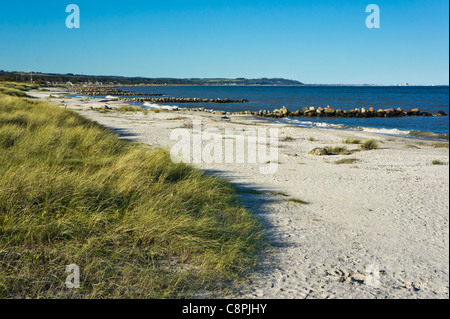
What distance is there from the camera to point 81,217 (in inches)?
174

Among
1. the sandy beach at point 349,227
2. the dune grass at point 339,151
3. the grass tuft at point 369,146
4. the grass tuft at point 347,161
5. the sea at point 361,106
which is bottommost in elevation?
the sandy beach at point 349,227

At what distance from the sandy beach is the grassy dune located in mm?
539

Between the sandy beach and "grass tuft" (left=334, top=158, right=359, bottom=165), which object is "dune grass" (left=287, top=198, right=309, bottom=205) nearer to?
the sandy beach

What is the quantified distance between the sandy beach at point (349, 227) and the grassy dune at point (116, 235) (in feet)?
1.77

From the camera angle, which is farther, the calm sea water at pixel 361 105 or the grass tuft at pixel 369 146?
the calm sea water at pixel 361 105

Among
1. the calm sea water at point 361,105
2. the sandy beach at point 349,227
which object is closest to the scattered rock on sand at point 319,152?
the sandy beach at point 349,227

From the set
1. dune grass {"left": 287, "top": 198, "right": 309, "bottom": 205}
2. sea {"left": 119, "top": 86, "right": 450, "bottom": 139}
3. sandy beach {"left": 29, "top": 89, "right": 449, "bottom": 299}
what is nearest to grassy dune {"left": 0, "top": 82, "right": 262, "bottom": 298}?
sandy beach {"left": 29, "top": 89, "right": 449, "bottom": 299}

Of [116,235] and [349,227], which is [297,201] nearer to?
[349,227]

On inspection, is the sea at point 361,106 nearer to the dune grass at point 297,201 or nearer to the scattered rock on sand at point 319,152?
the scattered rock on sand at point 319,152

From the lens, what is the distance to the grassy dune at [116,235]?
3.59 meters

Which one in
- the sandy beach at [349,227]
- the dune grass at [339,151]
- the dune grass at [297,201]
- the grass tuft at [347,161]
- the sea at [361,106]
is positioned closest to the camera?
the sandy beach at [349,227]
